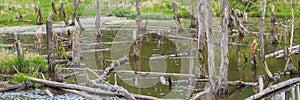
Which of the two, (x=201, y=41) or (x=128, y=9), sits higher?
(x=201, y=41)

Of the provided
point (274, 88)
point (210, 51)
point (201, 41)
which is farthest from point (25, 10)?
point (274, 88)

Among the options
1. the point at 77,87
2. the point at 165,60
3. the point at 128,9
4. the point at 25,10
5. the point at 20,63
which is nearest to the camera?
the point at 77,87

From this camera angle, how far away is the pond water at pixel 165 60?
54.7ft

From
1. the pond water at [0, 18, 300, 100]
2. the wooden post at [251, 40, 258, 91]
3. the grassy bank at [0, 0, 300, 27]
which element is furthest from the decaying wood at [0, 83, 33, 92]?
the grassy bank at [0, 0, 300, 27]

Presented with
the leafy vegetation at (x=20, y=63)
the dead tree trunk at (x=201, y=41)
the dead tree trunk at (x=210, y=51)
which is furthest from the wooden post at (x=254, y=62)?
the leafy vegetation at (x=20, y=63)

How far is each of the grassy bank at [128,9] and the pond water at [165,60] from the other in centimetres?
614

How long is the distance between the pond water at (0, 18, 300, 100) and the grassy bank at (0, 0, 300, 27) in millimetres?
6142

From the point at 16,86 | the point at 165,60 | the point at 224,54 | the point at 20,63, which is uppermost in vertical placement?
the point at 224,54

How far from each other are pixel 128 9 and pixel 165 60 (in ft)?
67.1

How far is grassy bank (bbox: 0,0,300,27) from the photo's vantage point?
38.3m

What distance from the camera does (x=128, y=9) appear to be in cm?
4166

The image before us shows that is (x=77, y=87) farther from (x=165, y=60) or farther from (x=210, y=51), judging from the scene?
(x=165, y=60)

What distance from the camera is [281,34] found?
28172 millimetres

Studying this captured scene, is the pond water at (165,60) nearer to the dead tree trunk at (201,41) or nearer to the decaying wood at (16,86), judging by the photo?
the dead tree trunk at (201,41)
